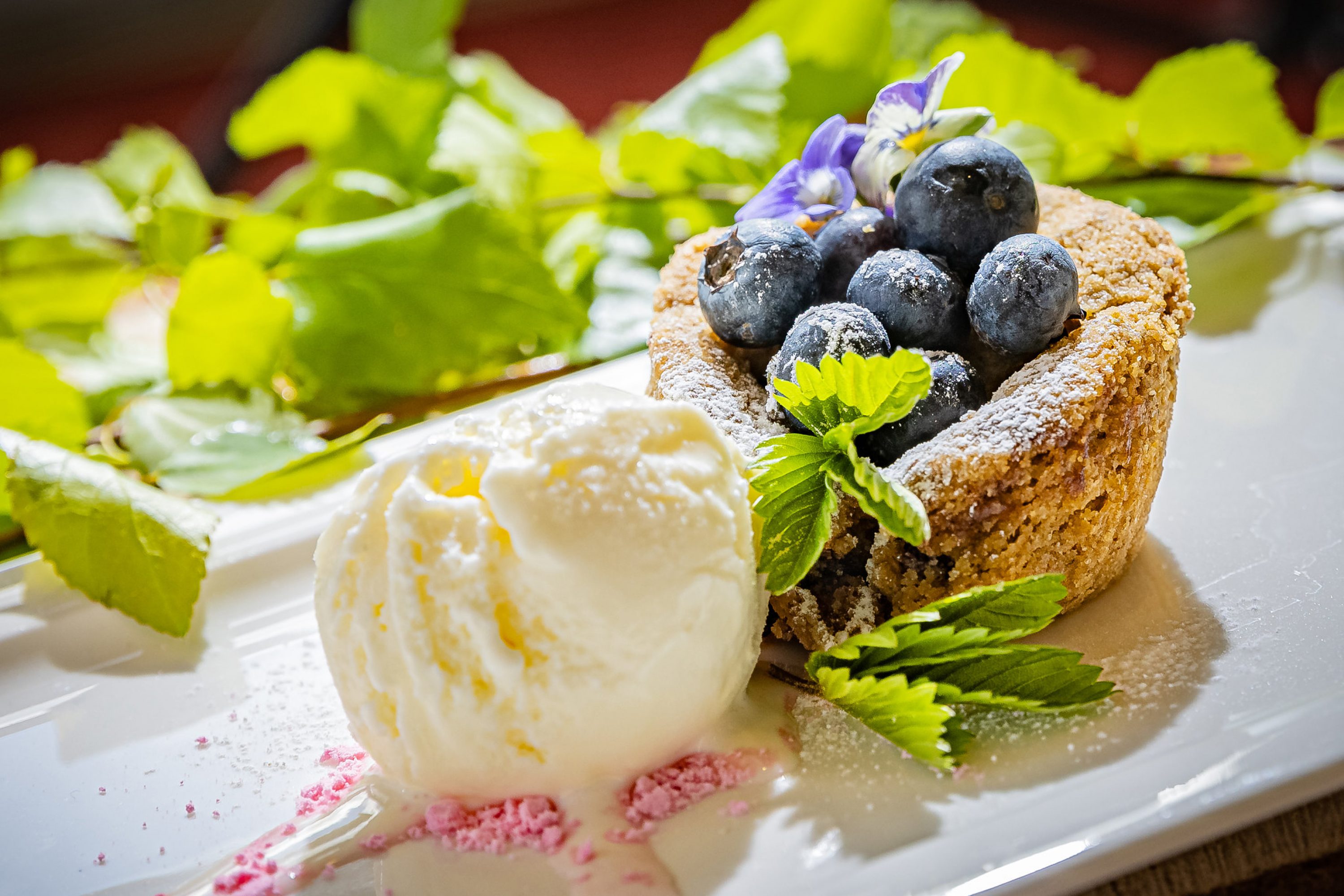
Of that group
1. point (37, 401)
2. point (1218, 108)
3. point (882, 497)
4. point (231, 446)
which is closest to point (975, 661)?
point (882, 497)

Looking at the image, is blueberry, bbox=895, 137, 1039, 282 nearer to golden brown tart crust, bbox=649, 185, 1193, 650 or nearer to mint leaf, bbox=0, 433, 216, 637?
golden brown tart crust, bbox=649, 185, 1193, 650

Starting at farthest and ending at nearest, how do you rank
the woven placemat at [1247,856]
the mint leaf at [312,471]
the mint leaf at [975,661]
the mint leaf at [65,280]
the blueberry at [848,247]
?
the mint leaf at [65,280] → the mint leaf at [312,471] → the blueberry at [848,247] → the mint leaf at [975,661] → the woven placemat at [1247,856]

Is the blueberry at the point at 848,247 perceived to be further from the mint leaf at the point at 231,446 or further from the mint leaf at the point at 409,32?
the mint leaf at the point at 409,32

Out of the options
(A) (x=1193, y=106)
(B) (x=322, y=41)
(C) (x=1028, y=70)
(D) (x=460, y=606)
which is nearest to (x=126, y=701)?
(D) (x=460, y=606)

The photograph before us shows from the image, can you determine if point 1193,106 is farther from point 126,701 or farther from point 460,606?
point 126,701

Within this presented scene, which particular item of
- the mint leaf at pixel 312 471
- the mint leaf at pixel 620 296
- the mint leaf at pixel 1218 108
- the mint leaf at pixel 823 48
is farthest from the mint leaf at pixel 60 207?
the mint leaf at pixel 1218 108
